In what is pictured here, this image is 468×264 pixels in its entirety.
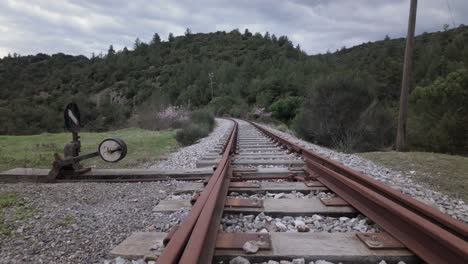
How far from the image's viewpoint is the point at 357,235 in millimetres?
1927

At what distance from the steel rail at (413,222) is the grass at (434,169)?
2379 mm

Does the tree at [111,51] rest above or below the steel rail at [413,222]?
above

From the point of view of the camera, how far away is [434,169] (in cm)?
555

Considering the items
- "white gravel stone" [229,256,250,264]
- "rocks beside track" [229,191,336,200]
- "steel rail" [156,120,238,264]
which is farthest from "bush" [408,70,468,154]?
"white gravel stone" [229,256,250,264]

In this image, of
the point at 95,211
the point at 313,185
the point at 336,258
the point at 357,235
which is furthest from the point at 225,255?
the point at 313,185

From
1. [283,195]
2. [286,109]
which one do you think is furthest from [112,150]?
[286,109]

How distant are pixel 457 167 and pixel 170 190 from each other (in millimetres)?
5465

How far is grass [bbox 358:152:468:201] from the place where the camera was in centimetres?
452

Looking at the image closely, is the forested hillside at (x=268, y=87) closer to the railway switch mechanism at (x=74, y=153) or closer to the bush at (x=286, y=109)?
the bush at (x=286, y=109)

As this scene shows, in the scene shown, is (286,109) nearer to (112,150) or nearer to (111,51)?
(112,150)

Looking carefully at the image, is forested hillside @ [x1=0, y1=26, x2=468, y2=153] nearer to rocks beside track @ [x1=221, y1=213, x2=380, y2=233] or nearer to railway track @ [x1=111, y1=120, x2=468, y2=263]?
railway track @ [x1=111, y1=120, x2=468, y2=263]

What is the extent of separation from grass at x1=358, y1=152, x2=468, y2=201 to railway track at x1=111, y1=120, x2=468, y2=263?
7.44ft

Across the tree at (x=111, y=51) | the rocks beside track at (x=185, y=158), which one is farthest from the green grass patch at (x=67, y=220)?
the tree at (x=111, y=51)

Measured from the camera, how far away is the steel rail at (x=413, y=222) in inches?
58.9
